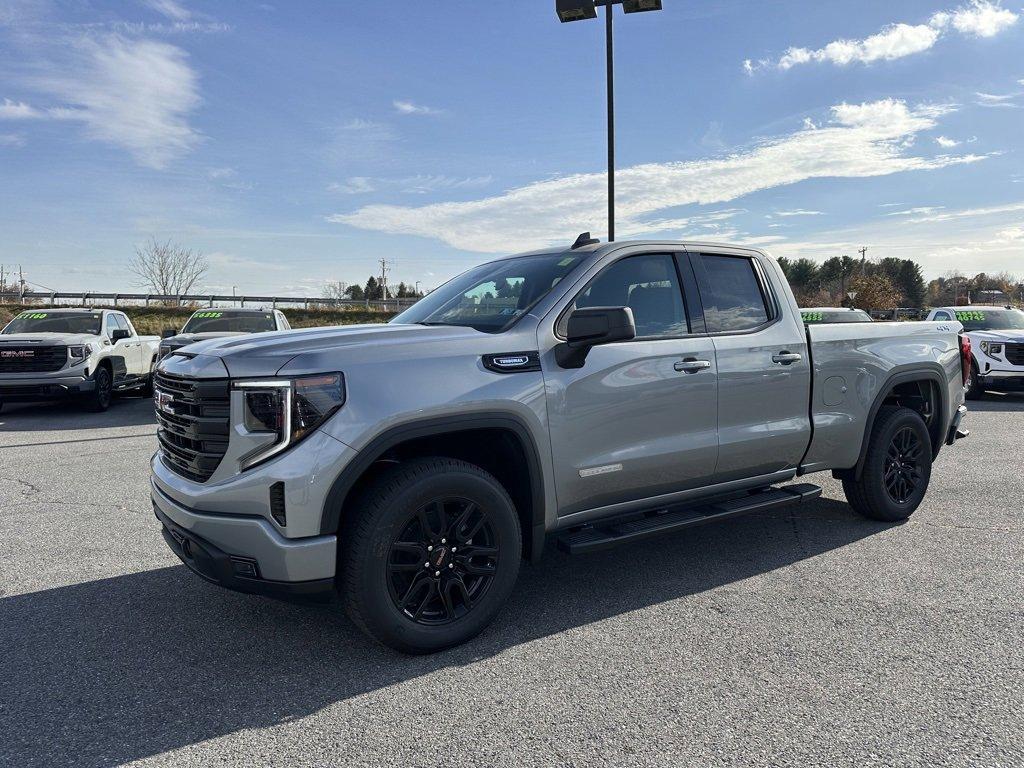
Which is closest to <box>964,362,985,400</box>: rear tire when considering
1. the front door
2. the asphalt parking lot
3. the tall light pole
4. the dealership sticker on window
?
the dealership sticker on window

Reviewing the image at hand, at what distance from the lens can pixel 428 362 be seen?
3.39 metres

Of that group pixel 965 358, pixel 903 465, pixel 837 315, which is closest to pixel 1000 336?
pixel 837 315

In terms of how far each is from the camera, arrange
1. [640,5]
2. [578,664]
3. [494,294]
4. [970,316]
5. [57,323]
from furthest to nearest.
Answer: [970,316] < [57,323] < [640,5] < [494,294] < [578,664]

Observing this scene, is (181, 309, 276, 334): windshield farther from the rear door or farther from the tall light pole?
the rear door

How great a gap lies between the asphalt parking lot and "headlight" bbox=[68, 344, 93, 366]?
26.2 ft

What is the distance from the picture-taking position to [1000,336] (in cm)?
1354

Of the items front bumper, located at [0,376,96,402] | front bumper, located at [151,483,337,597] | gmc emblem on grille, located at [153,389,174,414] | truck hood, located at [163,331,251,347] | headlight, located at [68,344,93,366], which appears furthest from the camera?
headlight, located at [68,344,93,366]

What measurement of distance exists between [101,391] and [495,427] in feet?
37.7

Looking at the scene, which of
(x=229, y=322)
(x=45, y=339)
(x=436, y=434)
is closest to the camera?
(x=436, y=434)

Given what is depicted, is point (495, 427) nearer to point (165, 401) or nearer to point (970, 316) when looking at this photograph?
point (165, 401)

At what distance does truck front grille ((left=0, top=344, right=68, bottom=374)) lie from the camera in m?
12.0

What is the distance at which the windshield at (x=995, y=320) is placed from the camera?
14684 mm

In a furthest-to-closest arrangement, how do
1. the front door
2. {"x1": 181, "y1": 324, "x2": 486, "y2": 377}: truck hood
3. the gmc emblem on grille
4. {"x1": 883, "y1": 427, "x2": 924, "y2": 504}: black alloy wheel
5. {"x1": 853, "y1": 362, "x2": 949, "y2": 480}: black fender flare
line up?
1. {"x1": 883, "y1": 427, "x2": 924, "y2": 504}: black alloy wheel
2. {"x1": 853, "y1": 362, "x2": 949, "y2": 480}: black fender flare
3. the front door
4. the gmc emblem on grille
5. {"x1": 181, "y1": 324, "x2": 486, "y2": 377}: truck hood

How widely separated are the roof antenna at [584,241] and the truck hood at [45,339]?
1083 centimetres
